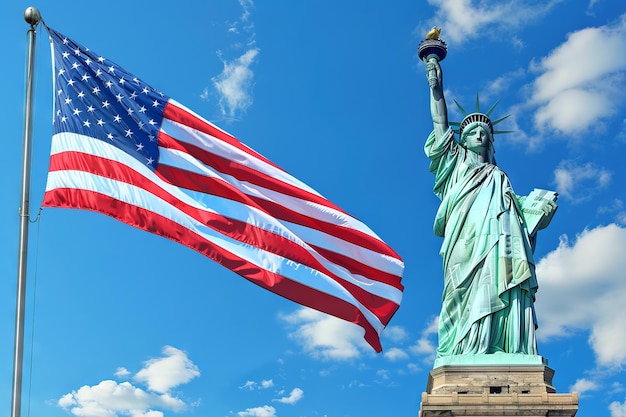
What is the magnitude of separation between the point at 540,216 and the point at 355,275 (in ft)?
51.6

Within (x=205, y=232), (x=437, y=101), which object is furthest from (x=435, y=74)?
(x=205, y=232)

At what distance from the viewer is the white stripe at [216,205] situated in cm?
1747

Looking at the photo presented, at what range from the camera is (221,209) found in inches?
741

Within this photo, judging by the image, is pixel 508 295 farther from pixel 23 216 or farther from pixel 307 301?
pixel 23 216

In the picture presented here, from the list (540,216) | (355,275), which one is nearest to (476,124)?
(540,216)

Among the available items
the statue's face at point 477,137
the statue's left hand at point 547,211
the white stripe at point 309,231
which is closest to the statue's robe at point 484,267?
the statue's face at point 477,137

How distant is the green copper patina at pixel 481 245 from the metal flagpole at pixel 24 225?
19154 mm

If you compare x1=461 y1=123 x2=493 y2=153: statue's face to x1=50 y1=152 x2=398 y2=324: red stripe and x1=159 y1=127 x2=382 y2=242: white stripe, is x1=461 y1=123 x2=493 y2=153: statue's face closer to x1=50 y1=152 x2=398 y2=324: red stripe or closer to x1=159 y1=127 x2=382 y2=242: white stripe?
x1=159 y1=127 x2=382 y2=242: white stripe

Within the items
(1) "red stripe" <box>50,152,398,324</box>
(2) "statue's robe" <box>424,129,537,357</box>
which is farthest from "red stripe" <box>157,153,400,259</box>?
(2) "statue's robe" <box>424,129,537,357</box>

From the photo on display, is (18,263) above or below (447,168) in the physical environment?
below

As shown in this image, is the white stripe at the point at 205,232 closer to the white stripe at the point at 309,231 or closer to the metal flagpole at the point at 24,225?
the white stripe at the point at 309,231

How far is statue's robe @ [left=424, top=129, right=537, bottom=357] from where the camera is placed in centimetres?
3194

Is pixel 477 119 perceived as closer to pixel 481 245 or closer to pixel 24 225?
pixel 481 245

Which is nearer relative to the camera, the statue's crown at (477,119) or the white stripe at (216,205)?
the white stripe at (216,205)
